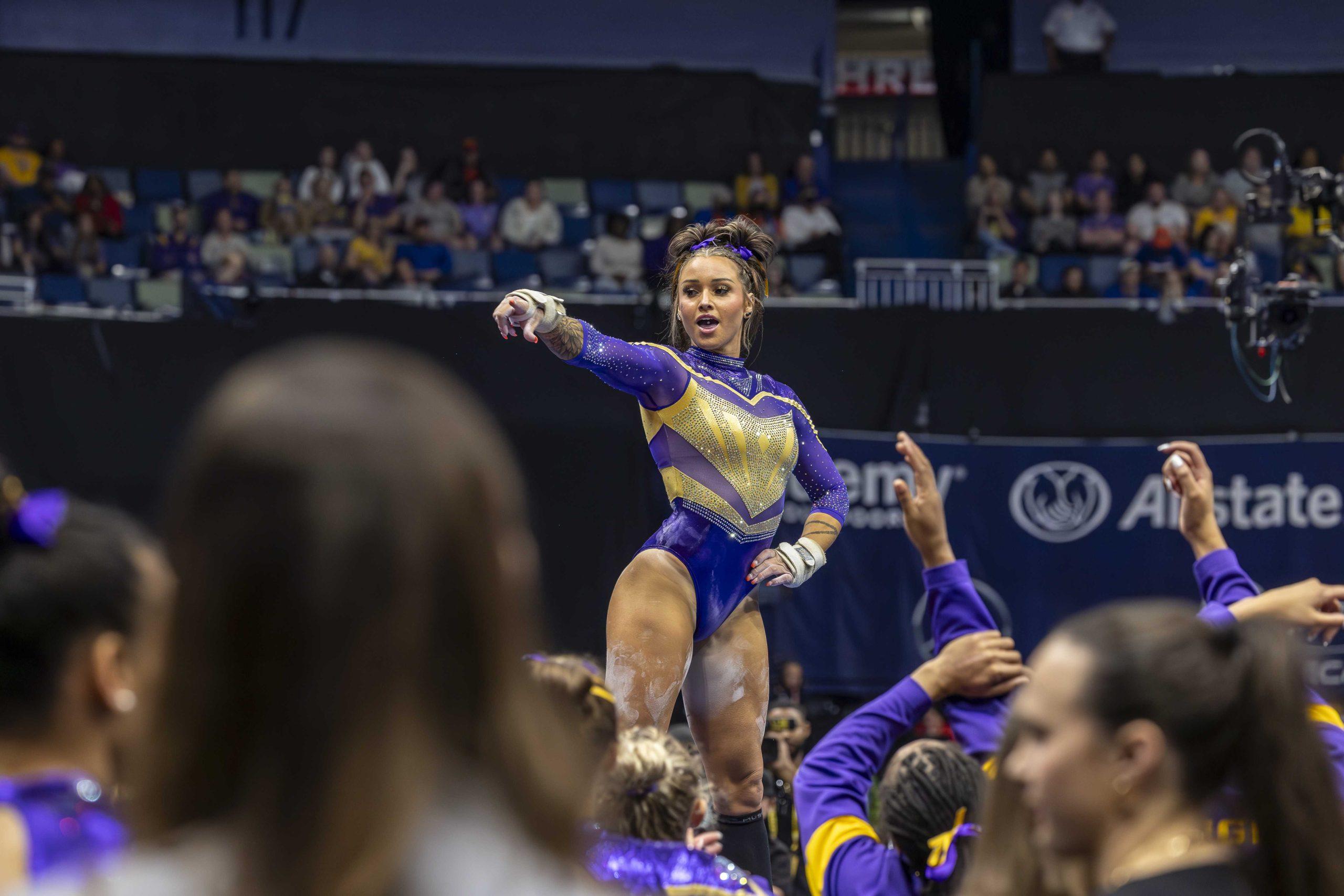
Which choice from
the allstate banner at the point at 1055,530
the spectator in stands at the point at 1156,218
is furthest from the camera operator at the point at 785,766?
the spectator in stands at the point at 1156,218

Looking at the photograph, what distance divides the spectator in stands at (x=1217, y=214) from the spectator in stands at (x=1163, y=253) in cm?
36

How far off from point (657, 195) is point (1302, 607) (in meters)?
10.9

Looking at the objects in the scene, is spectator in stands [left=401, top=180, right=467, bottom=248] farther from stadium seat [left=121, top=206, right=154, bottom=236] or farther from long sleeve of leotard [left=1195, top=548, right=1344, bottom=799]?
long sleeve of leotard [left=1195, top=548, right=1344, bottom=799]

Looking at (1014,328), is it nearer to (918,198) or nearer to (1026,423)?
(1026,423)

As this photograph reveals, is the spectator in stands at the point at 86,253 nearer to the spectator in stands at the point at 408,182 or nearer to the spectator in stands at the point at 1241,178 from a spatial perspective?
the spectator in stands at the point at 408,182

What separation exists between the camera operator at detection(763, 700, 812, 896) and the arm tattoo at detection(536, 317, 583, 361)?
2.44m

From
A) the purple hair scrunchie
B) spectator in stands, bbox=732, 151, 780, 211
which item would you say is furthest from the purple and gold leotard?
spectator in stands, bbox=732, 151, 780, 211

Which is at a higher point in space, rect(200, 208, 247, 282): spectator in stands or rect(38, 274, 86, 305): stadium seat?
rect(200, 208, 247, 282): spectator in stands

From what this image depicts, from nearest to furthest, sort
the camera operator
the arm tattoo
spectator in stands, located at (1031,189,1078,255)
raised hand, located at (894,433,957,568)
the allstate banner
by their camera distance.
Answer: raised hand, located at (894,433,957,568) < the arm tattoo < the camera operator < the allstate banner < spectator in stands, located at (1031,189,1078,255)

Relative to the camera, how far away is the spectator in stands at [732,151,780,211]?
40.3ft

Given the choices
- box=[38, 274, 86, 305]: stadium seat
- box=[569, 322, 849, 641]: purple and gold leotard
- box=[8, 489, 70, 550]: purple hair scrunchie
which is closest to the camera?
box=[8, 489, 70, 550]: purple hair scrunchie

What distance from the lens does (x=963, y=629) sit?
225 cm

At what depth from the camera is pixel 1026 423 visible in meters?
9.25

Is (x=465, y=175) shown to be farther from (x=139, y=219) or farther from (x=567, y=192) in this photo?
(x=139, y=219)
